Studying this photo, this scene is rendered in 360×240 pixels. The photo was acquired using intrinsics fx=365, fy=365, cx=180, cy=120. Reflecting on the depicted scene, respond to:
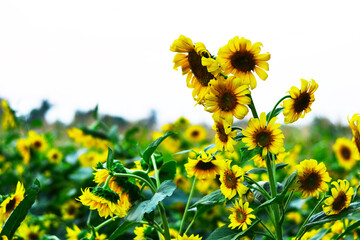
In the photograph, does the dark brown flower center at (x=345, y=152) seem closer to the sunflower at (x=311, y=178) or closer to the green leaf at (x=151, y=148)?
the sunflower at (x=311, y=178)

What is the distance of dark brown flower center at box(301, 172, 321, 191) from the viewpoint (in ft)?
2.20

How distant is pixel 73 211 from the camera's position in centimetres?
177

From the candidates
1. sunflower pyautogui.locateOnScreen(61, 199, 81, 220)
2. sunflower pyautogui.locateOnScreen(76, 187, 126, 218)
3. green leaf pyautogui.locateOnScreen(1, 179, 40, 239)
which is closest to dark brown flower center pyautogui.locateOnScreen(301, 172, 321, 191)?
sunflower pyautogui.locateOnScreen(76, 187, 126, 218)

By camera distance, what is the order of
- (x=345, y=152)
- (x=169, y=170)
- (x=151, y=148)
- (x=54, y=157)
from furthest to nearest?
(x=54, y=157), (x=345, y=152), (x=169, y=170), (x=151, y=148)

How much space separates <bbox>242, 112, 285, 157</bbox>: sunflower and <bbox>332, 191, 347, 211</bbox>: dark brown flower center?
0.51 feet

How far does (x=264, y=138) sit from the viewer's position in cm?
64

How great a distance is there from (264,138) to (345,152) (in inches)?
56.8

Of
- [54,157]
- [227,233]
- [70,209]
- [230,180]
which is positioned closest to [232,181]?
[230,180]

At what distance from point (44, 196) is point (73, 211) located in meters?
0.30

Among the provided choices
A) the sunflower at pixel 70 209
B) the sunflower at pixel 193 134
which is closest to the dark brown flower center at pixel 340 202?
the sunflower at pixel 70 209

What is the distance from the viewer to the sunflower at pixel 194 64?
25.7 inches

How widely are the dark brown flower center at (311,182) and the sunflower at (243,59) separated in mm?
201

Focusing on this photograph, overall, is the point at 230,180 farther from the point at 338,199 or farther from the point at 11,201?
the point at 11,201

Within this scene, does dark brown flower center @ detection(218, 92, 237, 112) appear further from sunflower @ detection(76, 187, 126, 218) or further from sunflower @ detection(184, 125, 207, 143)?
sunflower @ detection(184, 125, 207, 143)
